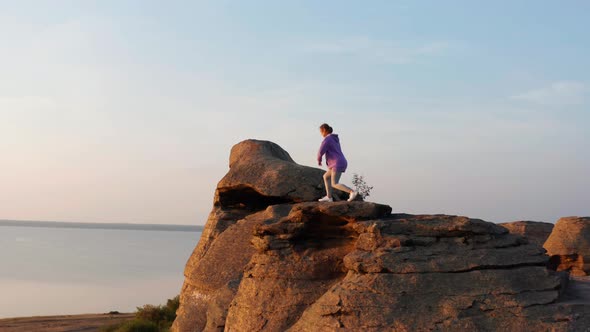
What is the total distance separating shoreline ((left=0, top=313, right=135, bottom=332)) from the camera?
26797 millimetres

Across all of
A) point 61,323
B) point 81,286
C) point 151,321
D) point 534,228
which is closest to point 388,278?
point 151,321

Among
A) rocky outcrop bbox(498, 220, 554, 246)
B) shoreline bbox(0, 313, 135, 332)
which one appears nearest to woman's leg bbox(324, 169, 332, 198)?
rocky outcrop bbox(498, 220, 554, 246)

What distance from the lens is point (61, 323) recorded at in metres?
28.6

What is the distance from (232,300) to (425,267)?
456 cm

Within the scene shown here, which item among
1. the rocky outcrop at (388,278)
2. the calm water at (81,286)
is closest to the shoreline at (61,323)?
the calm water at (81,286)

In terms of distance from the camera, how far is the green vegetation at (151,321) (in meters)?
23.3

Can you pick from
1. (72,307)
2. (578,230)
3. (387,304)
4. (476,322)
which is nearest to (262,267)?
(387,304)

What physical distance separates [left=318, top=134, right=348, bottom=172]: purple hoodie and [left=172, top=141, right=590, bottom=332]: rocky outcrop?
5.54 ft

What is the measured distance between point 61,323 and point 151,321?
6063 millimetres

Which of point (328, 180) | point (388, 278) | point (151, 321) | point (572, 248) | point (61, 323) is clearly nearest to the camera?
point (388, 278)

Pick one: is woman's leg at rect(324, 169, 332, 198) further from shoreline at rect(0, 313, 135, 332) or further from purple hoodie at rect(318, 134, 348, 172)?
shoreline at rect(0, 313, 135, 332)

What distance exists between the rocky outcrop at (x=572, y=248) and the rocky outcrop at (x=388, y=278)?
1327 cm

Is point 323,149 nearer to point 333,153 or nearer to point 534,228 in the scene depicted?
point 333,153

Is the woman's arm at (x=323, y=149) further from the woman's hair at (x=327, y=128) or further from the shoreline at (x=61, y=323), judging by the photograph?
the shoreline at (x=61, y=323)
